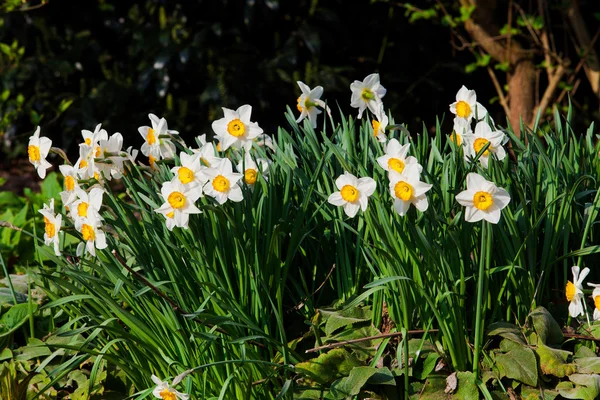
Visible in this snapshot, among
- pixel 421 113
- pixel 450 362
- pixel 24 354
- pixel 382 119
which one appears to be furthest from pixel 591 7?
pixel 24 354

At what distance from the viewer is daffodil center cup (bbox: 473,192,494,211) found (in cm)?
151

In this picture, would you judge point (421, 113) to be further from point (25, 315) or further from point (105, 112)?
point (25, 315)

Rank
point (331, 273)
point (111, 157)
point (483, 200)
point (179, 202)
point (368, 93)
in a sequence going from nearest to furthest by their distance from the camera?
1. point (483, 200)
2. point (179, 202)
3. point (111, 157)
4. point (331, 273)
5. point (368, 93)

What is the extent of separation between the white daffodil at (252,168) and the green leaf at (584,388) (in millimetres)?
873

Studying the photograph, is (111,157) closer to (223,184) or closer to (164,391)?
(223,184)

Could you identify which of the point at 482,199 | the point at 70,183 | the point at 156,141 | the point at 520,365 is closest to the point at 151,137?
the point at 156,141

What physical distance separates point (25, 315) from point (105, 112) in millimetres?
2824

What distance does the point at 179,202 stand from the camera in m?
1.62

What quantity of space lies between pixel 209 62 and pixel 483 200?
11.1 ft

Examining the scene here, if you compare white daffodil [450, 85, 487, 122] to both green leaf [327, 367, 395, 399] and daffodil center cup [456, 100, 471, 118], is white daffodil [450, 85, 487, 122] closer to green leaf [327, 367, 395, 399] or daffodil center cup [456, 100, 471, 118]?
daffodil center cup [456, 100, 471, 118]

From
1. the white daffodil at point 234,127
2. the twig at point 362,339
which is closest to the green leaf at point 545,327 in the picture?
the twig at point 362,339

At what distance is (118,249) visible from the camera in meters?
1.93

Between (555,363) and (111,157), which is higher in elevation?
(111,157)

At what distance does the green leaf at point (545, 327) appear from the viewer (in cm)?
170
